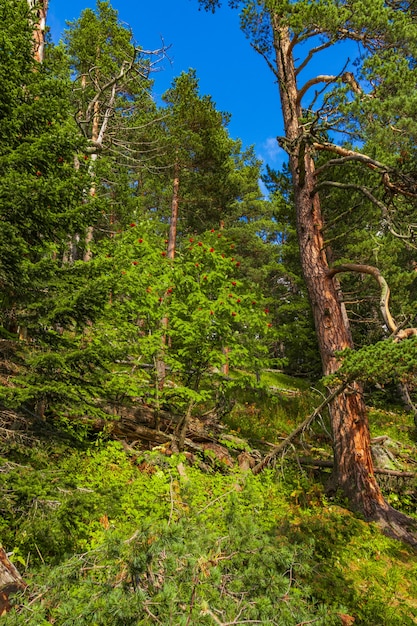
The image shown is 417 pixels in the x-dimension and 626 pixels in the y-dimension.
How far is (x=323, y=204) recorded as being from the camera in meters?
9.71

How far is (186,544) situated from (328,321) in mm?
5063

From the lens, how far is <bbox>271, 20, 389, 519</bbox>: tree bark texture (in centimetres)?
577

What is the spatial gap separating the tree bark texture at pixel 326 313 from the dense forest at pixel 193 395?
0.13 feet

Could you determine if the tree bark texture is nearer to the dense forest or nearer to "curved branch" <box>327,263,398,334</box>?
the dense forest

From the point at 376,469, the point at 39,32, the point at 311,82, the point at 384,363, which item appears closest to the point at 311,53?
the point at 311,82

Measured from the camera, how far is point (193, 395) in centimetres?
618

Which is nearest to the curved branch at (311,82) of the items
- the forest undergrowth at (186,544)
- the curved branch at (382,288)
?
the curved branch at (382,288)

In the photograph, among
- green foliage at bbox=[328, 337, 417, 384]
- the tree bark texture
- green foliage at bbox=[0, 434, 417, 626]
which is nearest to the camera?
green foliage at bbox=[0, 434, 417, 626]

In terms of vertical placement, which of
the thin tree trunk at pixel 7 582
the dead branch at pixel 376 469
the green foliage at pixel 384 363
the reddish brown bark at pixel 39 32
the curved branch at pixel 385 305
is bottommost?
the dead branch at pixel 376 469

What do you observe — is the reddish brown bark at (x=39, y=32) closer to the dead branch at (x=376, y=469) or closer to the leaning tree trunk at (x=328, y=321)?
the leaning tree trunk at (x=328, y=321)

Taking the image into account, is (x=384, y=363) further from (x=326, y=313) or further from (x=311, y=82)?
(x=311, y=82)

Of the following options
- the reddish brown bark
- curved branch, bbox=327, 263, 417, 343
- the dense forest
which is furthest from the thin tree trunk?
the reddish brown bark

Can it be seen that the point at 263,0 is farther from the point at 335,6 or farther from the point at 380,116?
the point at 380,116

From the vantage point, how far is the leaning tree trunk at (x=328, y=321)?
572 centimetres
